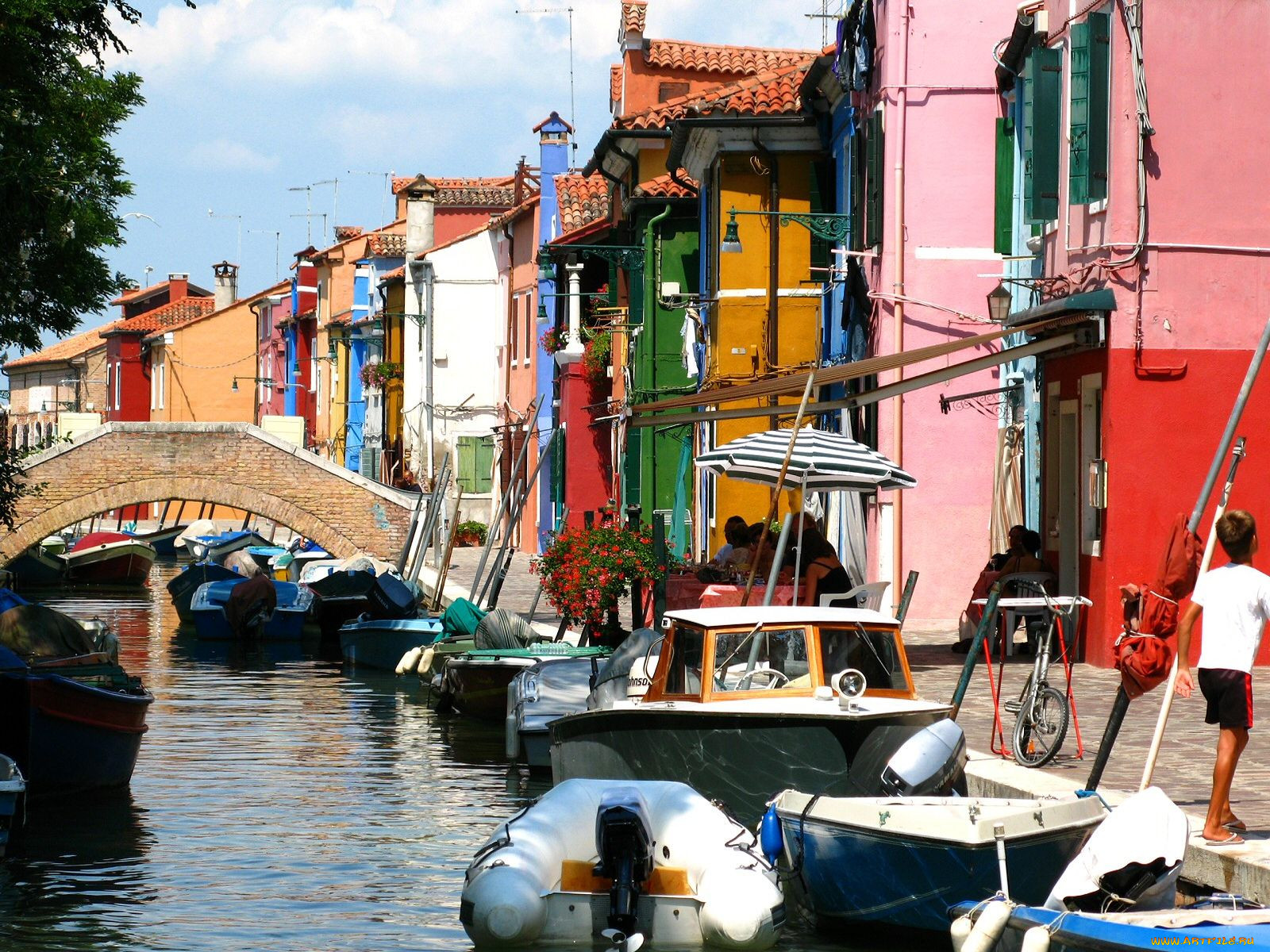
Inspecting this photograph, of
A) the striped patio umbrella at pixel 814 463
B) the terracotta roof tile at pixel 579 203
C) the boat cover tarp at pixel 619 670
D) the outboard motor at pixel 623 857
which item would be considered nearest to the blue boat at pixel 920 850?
the outboard motor at pixel 623 857

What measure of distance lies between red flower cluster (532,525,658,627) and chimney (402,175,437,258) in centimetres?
3594

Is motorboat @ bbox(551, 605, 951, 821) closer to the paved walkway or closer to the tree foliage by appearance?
the paved walkway

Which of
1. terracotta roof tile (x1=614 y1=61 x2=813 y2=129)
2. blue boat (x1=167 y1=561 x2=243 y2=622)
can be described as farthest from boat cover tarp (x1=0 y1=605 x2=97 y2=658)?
blue boat (x1=167 y1=561 x2=243 y2=622)

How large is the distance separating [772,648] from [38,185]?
7.84 m

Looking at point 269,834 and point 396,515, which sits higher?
point 396,515

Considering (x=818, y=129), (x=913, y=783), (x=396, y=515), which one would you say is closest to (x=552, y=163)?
(x=396, y=515)

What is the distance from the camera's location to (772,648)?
39.8ft

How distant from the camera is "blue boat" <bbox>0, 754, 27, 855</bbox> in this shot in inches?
514

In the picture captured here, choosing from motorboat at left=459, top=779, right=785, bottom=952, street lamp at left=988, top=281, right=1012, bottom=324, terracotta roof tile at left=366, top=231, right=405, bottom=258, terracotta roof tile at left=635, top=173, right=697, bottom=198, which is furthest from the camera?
terracotta roof tile at left=366, top=231, right=405, bottom=258

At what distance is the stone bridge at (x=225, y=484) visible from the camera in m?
41.3

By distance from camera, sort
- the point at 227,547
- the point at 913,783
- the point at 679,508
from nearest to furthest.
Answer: the point at 913,783 < the point at 679,508 < the point at 227,547

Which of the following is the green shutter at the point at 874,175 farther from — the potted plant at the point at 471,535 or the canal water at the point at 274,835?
the potted plant at the point at 471,535

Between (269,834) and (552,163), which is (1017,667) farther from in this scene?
(552,163)

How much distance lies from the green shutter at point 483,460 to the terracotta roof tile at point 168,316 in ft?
117
